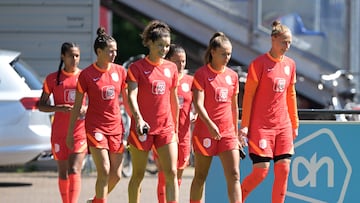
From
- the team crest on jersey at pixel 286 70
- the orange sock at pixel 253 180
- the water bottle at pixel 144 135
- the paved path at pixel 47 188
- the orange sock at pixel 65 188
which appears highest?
the team crest on jersey at pixel 286 70

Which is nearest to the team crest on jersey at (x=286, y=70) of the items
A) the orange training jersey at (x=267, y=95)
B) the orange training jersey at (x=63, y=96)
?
the orange training jersey at (x=267, y=95)

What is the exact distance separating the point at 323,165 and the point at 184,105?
158 cm

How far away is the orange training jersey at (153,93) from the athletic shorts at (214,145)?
1.19 ft

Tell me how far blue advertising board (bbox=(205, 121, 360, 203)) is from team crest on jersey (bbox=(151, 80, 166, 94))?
149 centimetres

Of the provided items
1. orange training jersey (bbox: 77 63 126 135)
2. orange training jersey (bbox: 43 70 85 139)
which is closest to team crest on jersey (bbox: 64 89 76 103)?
orange training jersey (bbox: 43 70 85 139)

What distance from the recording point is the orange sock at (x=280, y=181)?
11227 mm

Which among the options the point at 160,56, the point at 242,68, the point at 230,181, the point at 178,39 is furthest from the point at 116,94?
the point at 178,39

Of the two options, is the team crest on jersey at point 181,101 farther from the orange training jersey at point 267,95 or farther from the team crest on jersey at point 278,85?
the team crest on jersey at point 278,85

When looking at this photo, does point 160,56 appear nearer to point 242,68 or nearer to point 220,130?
point 220,130

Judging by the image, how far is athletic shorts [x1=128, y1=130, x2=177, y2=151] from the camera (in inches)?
434

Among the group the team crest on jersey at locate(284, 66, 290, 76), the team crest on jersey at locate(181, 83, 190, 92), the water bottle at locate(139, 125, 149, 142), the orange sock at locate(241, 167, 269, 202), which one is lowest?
the orange sock at locate(241, 167, 269, 202)

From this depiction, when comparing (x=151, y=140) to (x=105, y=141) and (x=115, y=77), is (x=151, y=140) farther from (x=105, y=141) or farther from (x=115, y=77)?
(x=115, y=77)

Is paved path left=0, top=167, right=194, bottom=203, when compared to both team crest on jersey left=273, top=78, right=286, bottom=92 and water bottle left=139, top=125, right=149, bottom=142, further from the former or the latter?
team crest on jersey left=273, top=78, right=286, bottom=92

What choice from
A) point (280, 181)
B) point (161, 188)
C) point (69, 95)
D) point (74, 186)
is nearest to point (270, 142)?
point (280, 181)
